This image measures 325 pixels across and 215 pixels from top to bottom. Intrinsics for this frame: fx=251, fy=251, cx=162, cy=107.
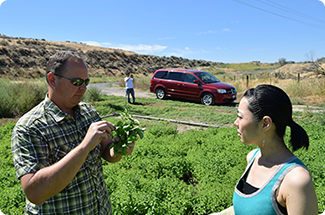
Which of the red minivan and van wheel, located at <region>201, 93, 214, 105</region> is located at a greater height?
the red minivan

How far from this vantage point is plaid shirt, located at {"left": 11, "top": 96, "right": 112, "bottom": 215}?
1701 millimetres

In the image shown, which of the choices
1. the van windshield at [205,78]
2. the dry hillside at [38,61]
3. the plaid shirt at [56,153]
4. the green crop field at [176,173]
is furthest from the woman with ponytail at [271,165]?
the dry hillside at [38,61]

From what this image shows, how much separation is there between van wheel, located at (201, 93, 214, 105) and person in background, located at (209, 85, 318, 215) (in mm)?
12381

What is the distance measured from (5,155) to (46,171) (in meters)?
5.64

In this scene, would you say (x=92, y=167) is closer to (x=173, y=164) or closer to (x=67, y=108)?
(x=67, y=108)

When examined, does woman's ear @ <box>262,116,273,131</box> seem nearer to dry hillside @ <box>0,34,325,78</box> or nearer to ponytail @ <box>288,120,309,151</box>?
ponytail @ <box>288,120,309,151</box>

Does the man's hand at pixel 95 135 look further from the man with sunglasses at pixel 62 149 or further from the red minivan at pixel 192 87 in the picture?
the red minivan at pixel 192 87

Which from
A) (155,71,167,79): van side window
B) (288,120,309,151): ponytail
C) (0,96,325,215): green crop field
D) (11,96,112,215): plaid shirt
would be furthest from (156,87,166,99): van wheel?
(288,120,309,151): ponytail

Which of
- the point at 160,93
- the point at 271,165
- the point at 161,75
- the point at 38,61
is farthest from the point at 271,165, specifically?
the point at 38,61

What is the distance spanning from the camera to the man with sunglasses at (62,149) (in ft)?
5.45

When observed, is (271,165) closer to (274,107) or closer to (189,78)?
(274,107)

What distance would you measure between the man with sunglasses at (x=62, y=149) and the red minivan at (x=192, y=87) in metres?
12.5

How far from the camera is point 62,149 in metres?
1.91

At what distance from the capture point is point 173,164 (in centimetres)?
528
